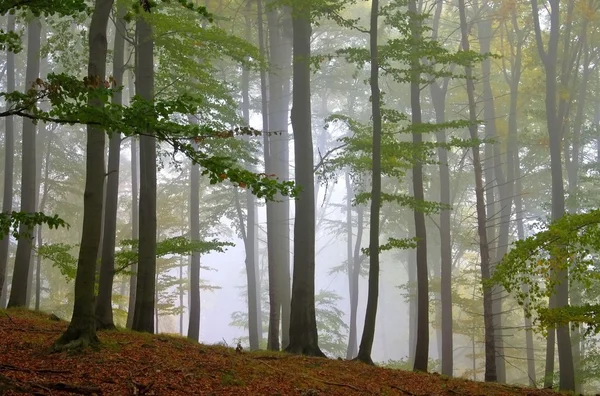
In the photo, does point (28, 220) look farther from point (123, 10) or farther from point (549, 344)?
point (549, 344)

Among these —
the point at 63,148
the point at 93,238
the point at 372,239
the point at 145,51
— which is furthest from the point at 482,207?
the point at 63,148

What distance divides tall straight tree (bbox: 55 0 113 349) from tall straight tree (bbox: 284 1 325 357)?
4247 millimetres

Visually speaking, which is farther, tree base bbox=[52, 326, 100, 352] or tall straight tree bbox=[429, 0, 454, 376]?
tall straight tree bbox=[429, 0, 454, 376]

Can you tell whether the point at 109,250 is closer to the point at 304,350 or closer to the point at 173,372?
the point at 304,350

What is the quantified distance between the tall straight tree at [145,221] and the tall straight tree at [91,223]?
3.05m

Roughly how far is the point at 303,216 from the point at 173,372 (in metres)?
4.97

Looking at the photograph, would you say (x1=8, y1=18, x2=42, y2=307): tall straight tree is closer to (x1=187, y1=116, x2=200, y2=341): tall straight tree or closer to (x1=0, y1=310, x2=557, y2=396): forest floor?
(x1=0, y1=310, x2=557, y2=396): forest floor

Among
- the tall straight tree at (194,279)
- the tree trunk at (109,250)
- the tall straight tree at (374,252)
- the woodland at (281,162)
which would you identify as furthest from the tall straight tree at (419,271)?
the tall straight tree at (194,279)

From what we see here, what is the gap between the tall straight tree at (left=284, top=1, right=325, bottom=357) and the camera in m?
10.2

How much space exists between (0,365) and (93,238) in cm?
182

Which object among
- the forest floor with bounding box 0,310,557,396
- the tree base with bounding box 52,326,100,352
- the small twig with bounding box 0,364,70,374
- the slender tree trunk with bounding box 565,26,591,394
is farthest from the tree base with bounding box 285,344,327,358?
the slender tree trunk with bounding box 565,26,591,394

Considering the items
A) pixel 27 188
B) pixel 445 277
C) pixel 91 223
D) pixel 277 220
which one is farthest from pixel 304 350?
pixel 445 277

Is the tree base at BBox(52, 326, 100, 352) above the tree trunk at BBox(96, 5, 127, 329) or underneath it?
underneath

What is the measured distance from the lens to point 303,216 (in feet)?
35.0
